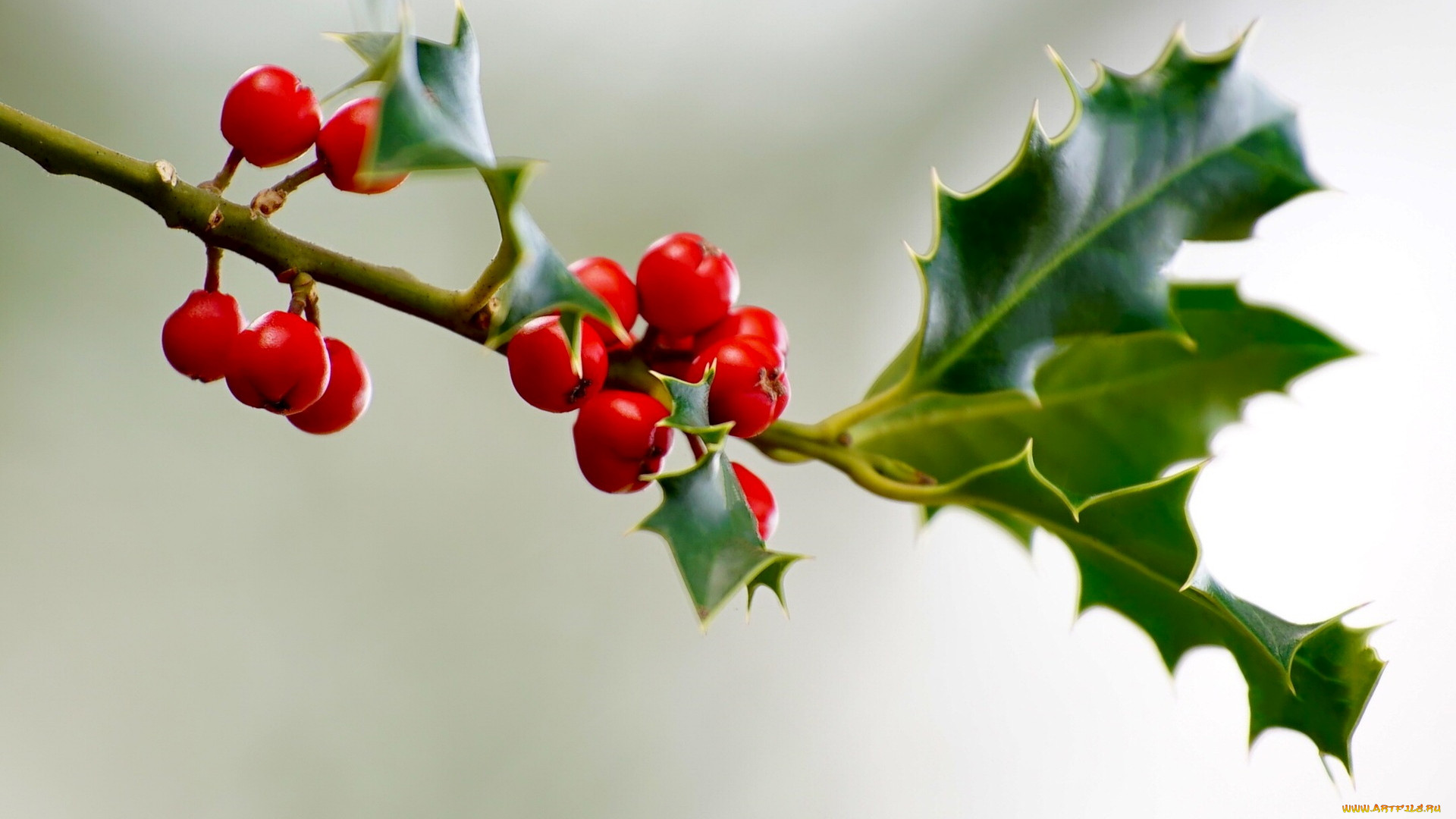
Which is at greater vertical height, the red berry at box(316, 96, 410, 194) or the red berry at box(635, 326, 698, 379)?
the red berry at box(316, 96, 410, 194)

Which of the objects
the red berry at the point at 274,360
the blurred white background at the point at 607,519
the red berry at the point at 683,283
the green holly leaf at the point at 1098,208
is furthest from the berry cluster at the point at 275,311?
the blurred white background at the point at 607,519

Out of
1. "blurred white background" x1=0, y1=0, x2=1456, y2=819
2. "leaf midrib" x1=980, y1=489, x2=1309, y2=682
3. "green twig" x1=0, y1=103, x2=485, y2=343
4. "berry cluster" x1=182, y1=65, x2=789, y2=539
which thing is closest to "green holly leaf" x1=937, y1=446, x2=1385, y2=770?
"leaf midrib" x1=980, y1=489, x2=1309, y2=682

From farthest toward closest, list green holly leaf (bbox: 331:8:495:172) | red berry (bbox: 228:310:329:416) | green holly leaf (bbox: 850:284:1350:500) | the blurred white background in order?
the blurred white background
green holly leaf (bbox: 850:284:1350:500)
red berry (bbox: 228:310:329:416)
green holly leaf (bbox: 331:8:495:172)

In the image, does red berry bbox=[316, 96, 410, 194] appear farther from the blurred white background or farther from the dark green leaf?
the blurred white background

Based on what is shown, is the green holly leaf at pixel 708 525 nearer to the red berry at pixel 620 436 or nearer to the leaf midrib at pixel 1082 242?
the red berry at pixel 620 436

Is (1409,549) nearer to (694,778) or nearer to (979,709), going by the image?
(979,709)

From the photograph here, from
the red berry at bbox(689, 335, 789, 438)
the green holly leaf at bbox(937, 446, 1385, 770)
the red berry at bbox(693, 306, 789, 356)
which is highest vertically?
the red berry at bbox(693, 306, 789, 356)
